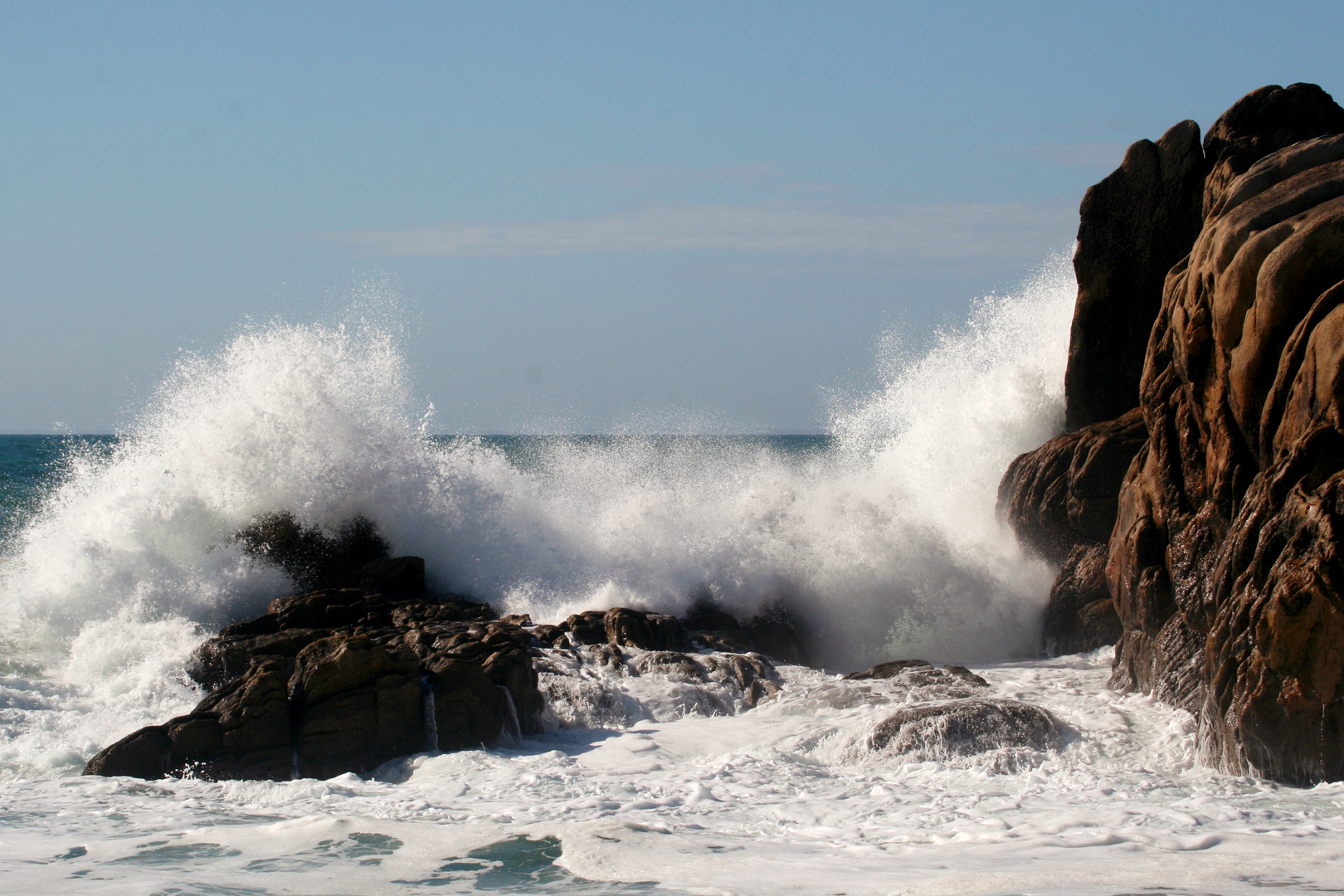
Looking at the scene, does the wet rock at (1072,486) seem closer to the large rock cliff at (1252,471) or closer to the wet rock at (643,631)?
the large rock cliff at (1252,471)

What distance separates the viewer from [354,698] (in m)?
8.59

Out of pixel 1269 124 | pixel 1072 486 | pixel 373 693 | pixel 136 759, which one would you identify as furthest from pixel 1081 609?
pixel 136 759

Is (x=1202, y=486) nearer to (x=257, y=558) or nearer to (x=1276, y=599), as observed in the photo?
(x=1276, y=599)

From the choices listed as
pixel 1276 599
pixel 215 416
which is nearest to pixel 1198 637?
pixel 1276 599

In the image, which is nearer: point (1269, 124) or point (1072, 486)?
point (1269, 124)

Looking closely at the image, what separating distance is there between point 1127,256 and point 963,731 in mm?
6997

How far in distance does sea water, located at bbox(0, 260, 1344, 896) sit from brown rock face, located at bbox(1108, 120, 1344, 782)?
1.34 ft

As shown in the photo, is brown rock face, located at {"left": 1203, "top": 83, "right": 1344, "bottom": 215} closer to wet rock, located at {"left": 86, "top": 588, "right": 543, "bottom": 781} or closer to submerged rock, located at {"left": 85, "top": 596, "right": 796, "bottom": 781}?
submerged rock, located at {"left": 85, "top": 596, "right": 796, "bottom": 781}

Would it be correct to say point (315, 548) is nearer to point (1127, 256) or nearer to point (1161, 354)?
point (1161, 354)

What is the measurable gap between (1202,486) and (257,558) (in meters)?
10.7

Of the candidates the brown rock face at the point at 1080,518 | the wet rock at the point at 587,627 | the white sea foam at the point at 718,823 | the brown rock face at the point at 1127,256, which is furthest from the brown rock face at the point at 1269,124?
the wet rock at the point at 587,627

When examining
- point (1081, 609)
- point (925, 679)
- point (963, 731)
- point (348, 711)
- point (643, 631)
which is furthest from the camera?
point (1081, 609)

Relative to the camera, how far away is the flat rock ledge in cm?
818

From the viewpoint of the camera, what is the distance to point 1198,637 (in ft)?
28.7
